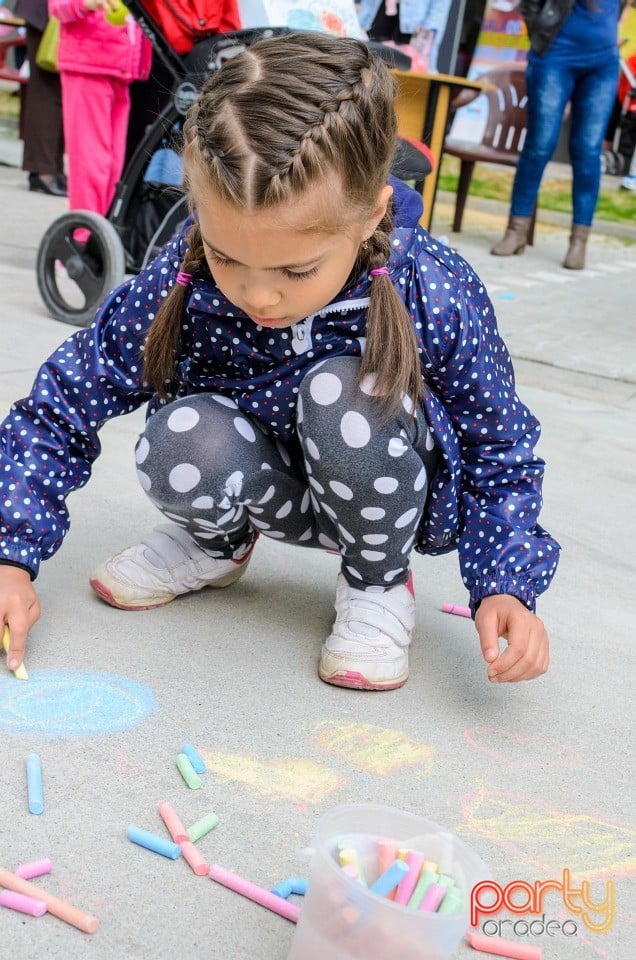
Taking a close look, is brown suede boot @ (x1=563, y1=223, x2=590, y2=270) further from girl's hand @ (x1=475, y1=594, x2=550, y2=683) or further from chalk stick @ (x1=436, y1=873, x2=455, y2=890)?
chalk stick @ (x1=436, y1=873, x2=455, y2=890)

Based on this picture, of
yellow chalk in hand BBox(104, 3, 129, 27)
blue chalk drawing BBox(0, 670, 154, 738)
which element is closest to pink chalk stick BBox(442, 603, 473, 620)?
blue chalk drawing BBox(0, 670, 154, 738)

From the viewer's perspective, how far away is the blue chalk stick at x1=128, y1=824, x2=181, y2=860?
110 centimetres

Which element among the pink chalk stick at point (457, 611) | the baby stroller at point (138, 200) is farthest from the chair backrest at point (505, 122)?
the pink chalk stick at point (457, 611)

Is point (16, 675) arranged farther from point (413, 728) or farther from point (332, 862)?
point (332, 862)

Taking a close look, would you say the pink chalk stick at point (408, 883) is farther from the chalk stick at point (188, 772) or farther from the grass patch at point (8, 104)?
the grass patch at point (8, 104)

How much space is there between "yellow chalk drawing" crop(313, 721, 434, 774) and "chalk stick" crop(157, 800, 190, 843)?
23cm

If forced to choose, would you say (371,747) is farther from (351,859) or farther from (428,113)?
(428,113)

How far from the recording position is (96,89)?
10.8ft

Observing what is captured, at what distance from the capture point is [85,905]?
3.35ft

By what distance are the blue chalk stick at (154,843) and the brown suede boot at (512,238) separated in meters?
4.55

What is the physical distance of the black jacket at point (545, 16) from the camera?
14.8 ft

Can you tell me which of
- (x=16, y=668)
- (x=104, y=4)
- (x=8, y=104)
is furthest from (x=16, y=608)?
(x=8, y=104)

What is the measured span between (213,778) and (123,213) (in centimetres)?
249

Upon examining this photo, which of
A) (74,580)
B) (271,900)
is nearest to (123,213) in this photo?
(74,580)
